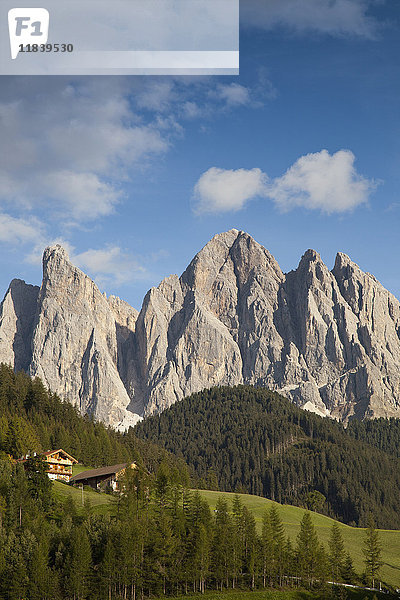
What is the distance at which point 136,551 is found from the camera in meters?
77.4

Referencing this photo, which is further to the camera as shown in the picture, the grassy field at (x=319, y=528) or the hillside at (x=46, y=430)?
the hillside at (x=46, y=430)

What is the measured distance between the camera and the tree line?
71.0 m

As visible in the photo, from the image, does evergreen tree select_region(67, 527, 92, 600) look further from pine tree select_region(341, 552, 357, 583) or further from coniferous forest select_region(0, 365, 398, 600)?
pine tree select_region(341, 552, 357, 583)

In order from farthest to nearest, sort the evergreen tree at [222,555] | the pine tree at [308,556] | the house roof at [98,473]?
the house roof at [98,473] < the pine tree at [308,556] < the evergreen tree at [222,555]

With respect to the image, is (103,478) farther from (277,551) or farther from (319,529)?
(277,551)

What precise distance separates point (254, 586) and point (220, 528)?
888 centimetres

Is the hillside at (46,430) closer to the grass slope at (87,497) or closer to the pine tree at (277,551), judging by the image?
the grass slope at (87,497)

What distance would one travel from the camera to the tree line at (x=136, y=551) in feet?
233

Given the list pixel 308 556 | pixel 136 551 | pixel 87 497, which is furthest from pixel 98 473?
pixel 308 556

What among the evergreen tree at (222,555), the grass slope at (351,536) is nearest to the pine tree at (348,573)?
the grass slope at (351,536)

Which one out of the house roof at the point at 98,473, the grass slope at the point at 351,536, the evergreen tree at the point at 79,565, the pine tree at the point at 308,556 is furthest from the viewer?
the house roof at the point at 98,473

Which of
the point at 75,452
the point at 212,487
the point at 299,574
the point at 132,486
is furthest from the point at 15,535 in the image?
the point at 212,487

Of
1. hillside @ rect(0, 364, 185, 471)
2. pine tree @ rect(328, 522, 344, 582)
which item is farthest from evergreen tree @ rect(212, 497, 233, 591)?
hillside @ rect(0, 364, 185, 471)

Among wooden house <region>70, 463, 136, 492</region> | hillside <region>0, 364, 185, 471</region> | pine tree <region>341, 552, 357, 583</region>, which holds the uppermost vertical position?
hillside <region>0, 364, 185, 471</region>
